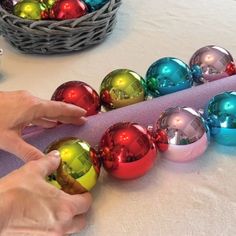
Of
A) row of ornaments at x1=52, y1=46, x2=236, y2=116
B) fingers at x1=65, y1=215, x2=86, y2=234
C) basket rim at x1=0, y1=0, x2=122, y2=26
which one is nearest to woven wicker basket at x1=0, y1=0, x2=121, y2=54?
basket rim at x1=0, y1=0, x2=122, y2=26

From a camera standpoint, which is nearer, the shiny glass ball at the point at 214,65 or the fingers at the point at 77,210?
the fingers at the point at 77,210

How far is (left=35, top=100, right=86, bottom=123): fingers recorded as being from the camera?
2.05ft

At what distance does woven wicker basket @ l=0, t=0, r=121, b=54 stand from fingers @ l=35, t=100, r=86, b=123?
0.22 meters

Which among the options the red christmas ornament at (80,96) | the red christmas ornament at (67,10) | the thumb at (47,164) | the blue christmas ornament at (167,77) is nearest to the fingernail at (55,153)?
the thumb at (47,164)

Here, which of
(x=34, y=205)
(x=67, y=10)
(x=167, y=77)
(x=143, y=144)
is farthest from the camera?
(x=67, y=10)

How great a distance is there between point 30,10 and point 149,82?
0.86 feet

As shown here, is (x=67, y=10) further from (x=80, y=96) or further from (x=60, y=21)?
(x=80, y=96)

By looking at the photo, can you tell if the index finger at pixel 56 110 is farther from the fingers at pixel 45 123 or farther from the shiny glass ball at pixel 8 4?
the shiny glass ball at pixel 8 4

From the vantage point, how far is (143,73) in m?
0.85

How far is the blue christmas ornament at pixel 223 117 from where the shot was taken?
2.21ft

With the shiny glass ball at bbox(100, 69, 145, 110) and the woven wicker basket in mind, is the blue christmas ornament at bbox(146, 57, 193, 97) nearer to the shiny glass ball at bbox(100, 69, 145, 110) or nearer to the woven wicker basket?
the shiny glass ball at bbox(100, 69, 145, 110)

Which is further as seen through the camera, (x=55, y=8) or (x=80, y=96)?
(x=55, y=8)

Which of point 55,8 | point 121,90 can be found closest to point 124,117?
point 121,90

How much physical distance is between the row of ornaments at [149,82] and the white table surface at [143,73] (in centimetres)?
10
